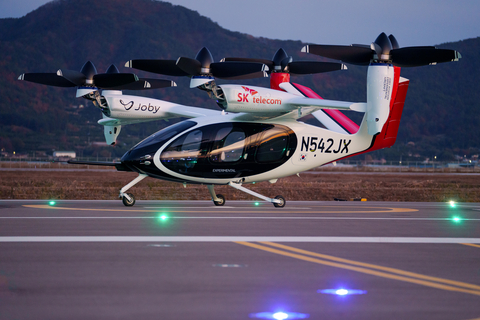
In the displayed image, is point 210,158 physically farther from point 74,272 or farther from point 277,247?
point 74,272

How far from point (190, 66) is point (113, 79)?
270 cm

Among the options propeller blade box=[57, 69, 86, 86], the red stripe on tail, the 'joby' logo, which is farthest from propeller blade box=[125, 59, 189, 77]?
the red stripe on tail

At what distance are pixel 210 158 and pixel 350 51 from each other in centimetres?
540

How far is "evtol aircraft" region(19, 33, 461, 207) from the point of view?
1496cm

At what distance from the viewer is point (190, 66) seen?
15.3 m

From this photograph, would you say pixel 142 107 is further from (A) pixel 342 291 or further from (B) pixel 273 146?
(A) pixel 342 291

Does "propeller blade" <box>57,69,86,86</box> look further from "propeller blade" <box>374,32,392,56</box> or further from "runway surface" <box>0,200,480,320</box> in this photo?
"propeller blade" <box>374,32,392,56</box>

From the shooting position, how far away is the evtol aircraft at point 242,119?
15.0m

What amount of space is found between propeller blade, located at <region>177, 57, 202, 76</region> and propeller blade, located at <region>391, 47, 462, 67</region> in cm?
587

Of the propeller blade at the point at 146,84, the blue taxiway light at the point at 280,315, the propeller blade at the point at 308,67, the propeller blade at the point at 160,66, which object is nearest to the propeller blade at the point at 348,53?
the propeller blade at the point at 308,67

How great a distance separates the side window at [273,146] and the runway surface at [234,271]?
20.5ft

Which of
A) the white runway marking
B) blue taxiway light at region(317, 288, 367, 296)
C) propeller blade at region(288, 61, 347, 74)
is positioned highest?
propeller blade at region(288, 61, 347, 74)

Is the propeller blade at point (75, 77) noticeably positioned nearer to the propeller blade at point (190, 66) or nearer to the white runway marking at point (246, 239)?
the propeller blade at point (190, 66)

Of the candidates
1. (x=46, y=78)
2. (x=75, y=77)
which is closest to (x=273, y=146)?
(x=75, y=77)
